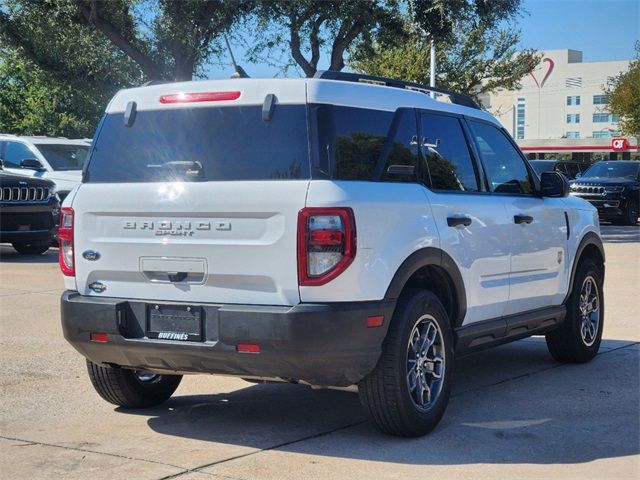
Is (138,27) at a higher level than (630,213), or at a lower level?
higher

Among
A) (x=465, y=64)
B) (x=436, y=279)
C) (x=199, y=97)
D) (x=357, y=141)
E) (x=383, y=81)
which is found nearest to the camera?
(x=357, y=141)

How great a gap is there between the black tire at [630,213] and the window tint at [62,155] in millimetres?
14668

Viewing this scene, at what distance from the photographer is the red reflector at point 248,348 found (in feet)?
17.5

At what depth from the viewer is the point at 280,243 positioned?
5324mm

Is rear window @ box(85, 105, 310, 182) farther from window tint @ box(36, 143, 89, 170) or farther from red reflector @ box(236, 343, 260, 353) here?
window tint @ box(36, 143, 89, 170)

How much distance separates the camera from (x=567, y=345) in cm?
798

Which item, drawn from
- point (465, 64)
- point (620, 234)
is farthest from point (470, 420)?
point (465, 64)

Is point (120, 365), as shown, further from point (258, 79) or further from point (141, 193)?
point (258, 79)

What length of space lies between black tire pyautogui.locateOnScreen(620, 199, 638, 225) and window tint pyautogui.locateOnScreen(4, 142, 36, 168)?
15554mm

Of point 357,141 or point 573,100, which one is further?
point 573,100

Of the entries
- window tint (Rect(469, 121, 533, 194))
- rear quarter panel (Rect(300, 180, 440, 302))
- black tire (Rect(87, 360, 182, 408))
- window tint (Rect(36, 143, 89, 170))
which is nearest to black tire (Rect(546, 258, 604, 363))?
window tint (Rect(469, 121, 533, 194))

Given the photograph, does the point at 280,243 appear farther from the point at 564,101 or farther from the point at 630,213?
the point at 564,101

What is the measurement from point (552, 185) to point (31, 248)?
11.7 m

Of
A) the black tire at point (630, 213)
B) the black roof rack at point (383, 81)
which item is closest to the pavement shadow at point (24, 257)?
the black roof rack at point (383, 81)
